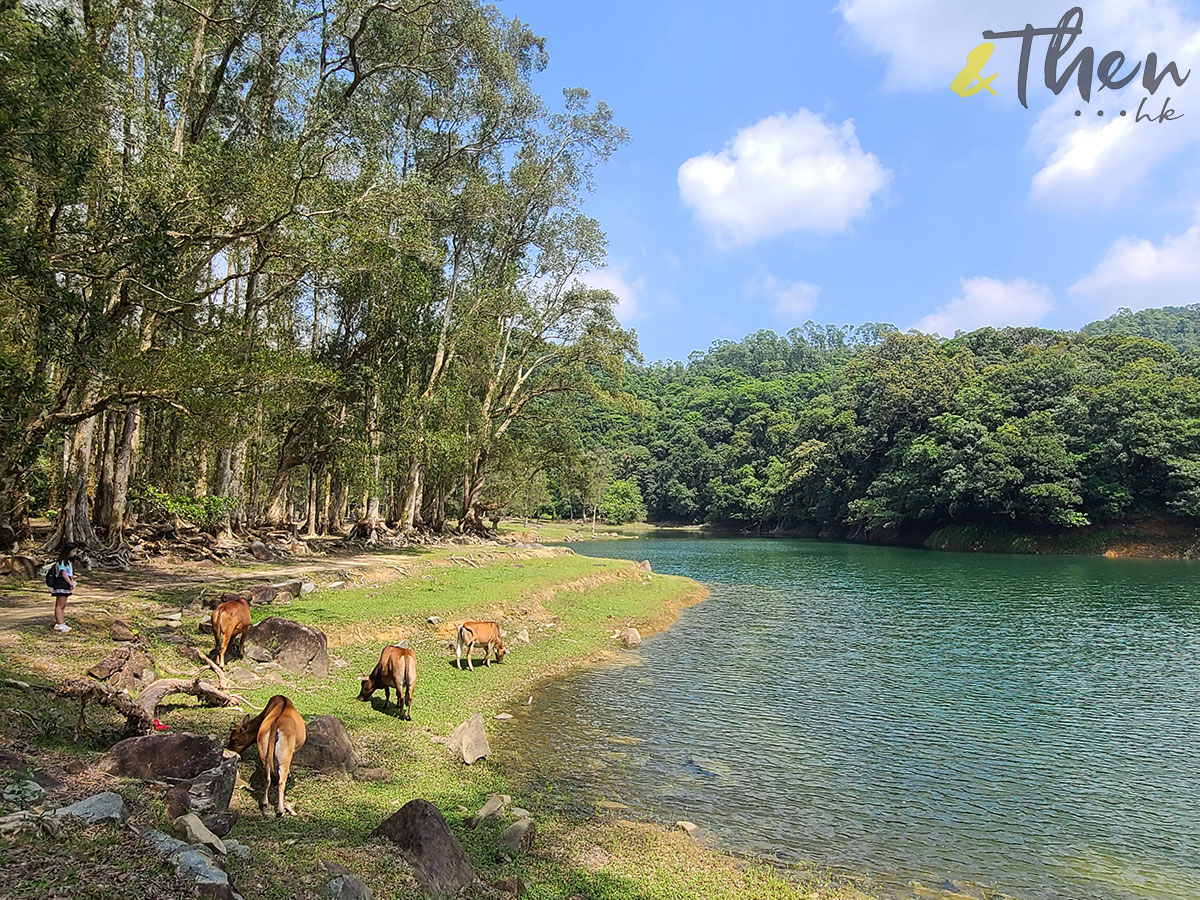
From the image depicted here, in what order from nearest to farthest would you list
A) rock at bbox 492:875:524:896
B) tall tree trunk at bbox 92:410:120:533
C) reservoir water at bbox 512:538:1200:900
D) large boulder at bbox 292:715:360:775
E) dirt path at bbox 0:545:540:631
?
rock at bbox 492:875:524:896 → large boulder at bbox 292:715:360:775 → reservoir water at bbox 512:538:1200:900 → dirt path at bbox 0:545:540:631 → tall tree trunk at bbox 92:410:120:533

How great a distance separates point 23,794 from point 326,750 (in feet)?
11.3

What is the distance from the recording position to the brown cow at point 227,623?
38.4ft

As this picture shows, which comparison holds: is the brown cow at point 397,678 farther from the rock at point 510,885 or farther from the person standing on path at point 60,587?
the rock at point 510,885

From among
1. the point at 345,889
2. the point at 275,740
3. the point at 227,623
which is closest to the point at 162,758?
the point at 275,740

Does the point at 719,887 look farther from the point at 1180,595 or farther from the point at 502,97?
the point at 1180,595

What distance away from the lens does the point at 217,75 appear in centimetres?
2008

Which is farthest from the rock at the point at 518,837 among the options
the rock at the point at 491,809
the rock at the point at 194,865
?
the rock at the point at 194,865

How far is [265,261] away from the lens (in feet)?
51.4

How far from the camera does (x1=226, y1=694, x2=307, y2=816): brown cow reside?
23.6 feet

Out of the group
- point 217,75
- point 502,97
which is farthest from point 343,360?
point 502,97

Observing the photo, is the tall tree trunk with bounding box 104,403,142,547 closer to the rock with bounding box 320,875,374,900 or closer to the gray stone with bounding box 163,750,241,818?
the gray stone with bounding box 163,750,241,818

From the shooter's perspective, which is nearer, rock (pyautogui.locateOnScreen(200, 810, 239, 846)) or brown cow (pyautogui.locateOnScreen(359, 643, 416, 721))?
rock (pyautogui.locateOnScreen(200, 810, 239, 846))

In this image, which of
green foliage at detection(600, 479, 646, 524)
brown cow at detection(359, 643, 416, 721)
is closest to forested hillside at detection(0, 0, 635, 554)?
brown cow at detection(359, 643, 416, 721)

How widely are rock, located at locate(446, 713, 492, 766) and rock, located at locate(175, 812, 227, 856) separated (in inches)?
194
